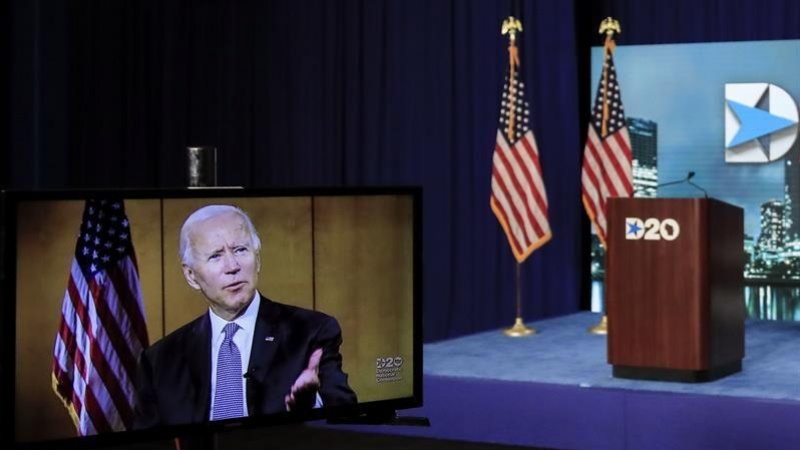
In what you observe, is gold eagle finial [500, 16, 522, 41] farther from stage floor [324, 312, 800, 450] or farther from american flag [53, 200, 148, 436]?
american flag [53, 200, 148, 436]

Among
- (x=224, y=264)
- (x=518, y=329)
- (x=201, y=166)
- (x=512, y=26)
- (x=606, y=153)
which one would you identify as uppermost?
(x=512, y=26)

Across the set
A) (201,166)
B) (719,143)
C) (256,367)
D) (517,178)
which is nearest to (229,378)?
(256,367)

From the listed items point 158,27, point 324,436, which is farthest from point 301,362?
point 158,27

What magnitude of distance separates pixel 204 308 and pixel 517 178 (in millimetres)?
4265

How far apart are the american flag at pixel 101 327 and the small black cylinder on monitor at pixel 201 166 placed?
0.26 meters

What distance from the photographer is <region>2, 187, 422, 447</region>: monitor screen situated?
2.21 metres

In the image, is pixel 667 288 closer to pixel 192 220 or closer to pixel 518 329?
pixel 518 329

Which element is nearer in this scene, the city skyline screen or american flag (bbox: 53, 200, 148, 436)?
american flag (bbox: 53, 200, 148, 436)

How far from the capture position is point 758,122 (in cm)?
702

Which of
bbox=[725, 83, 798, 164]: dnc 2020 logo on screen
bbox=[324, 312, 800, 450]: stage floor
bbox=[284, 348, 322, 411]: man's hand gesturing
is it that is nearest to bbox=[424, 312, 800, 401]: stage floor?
bbox=[324, 312, 800, 450]: stage floor

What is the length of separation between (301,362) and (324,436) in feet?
10.0

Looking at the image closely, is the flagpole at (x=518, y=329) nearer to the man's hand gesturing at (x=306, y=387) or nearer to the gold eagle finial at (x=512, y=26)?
the gold eagle finial at (x=512, y=26)

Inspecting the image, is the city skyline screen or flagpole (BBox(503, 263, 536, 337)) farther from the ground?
the city skyline screen

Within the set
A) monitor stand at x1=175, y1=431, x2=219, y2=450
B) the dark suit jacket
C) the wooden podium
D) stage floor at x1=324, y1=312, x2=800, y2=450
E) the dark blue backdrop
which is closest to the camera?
the dark suit jacket
